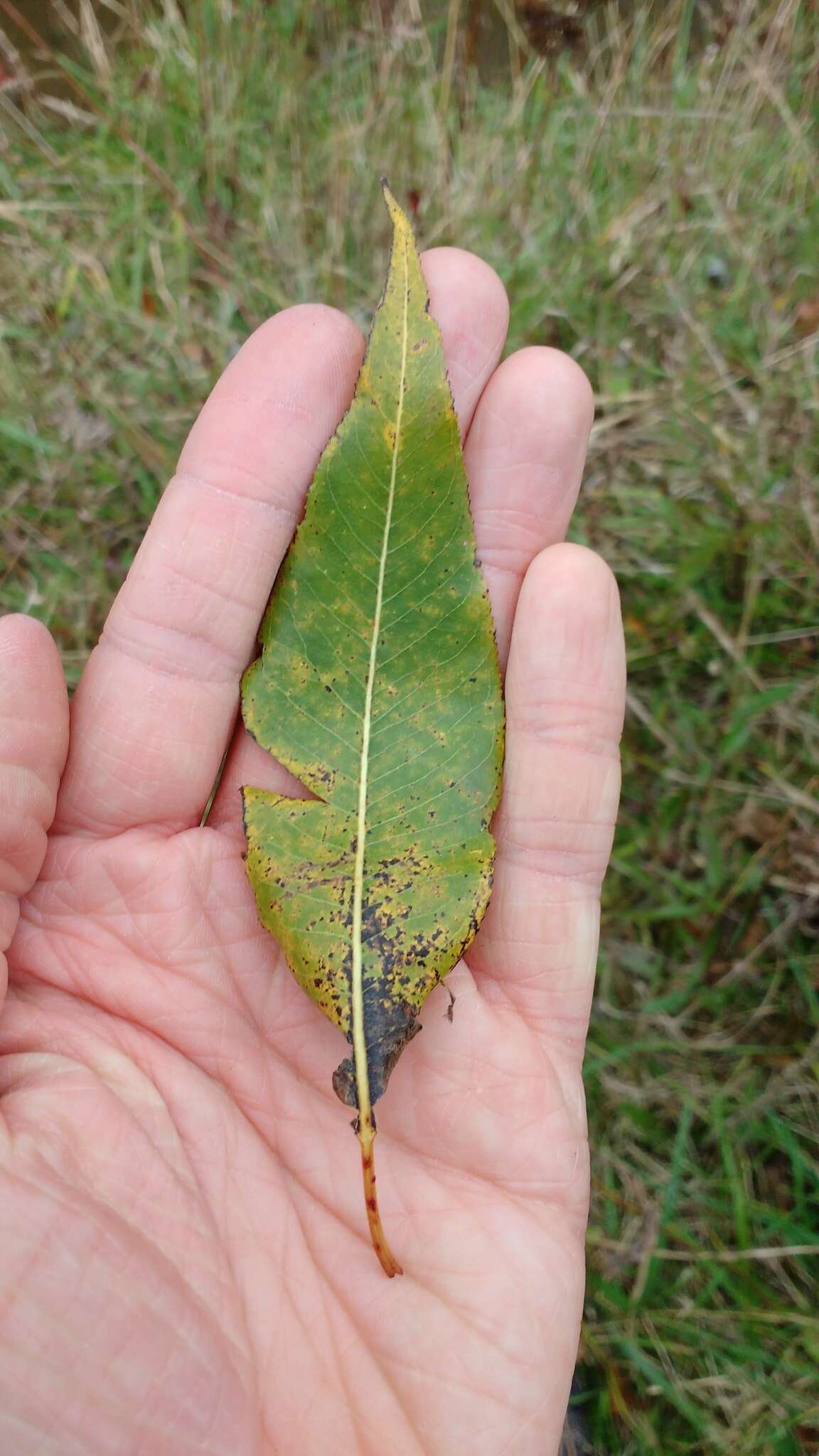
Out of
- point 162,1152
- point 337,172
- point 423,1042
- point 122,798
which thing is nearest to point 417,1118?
point 423,1042

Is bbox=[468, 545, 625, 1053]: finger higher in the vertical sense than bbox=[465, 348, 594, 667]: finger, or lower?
lower

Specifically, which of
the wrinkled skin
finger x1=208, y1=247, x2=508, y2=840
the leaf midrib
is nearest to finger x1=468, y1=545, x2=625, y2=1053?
the wrinkled skin

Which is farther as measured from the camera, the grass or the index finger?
the grass

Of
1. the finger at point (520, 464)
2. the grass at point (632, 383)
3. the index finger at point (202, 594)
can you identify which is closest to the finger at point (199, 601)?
the index finger at point (202, 594)

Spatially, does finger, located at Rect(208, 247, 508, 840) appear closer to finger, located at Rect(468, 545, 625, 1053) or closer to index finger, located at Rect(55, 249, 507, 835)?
index finger, located at Rect(55, 249, 507, 835)

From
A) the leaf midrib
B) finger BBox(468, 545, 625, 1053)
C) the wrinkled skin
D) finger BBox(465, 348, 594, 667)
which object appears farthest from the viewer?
finger BBox(465, 348, 594, 667)

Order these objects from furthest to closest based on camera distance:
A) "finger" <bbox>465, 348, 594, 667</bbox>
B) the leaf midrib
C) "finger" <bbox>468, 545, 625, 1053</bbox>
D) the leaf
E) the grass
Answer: the grass → "finger" <bbox>465, 348, 594, 667</bbox> → "finger" <bbox>468, 545, 625, 1053</bbox> → the leaf → the leaf midrib
